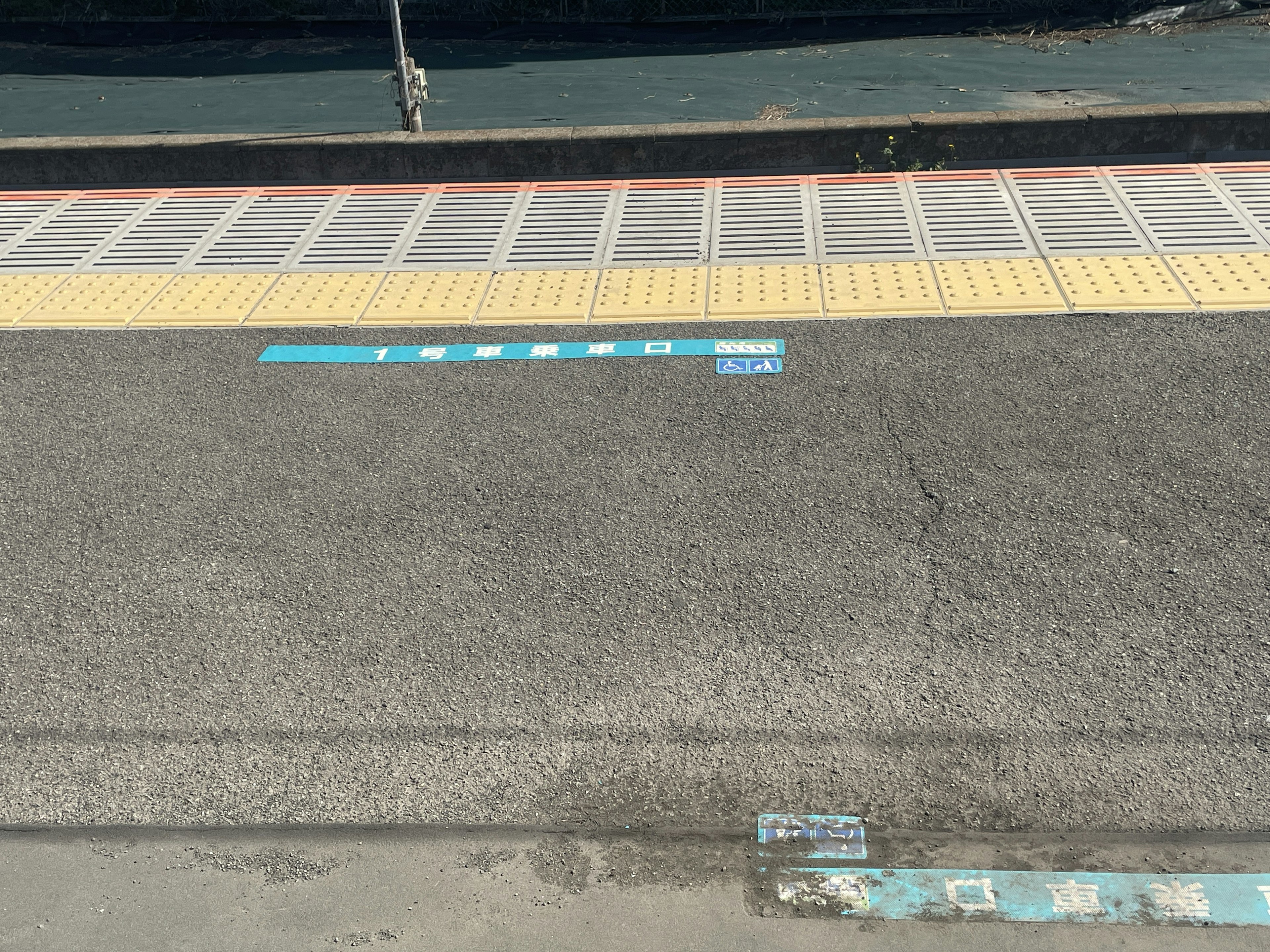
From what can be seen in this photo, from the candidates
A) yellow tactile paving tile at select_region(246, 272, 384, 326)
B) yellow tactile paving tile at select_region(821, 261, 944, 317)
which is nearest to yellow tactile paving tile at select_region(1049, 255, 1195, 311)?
yellow tactile paving tile at select_region(821, 261, 944, 317)

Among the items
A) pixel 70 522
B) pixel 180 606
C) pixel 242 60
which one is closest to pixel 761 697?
pixel 180 606

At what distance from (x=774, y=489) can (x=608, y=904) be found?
303cm

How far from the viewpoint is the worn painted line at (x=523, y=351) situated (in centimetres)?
860

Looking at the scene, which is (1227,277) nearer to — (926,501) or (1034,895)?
(926,501)

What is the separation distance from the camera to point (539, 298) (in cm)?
963

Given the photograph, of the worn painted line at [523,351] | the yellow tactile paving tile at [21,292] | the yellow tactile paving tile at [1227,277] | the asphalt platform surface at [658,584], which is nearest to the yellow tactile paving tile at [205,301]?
the asphalt platform surface at [658,584]

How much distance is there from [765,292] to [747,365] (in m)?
1.40

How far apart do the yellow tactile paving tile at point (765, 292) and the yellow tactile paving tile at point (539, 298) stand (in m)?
1.06

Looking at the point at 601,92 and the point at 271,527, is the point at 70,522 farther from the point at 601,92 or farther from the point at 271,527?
the point at 601,92

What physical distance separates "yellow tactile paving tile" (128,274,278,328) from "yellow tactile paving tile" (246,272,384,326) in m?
0.13

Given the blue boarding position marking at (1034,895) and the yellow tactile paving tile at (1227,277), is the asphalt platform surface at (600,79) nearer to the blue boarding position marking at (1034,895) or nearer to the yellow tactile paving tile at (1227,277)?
the yellow tactile paving tile at (1227,277)

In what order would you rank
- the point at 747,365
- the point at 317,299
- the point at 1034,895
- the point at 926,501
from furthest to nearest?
1. the point at 317,299
2. the point at 747,365
3. the point at 926,501
4. the point at 1034,895

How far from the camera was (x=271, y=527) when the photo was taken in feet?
22.5

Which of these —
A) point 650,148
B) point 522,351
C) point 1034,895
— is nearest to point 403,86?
point 650,148
